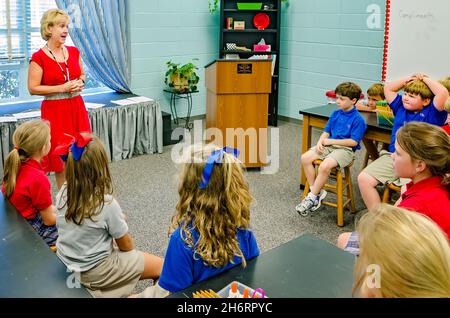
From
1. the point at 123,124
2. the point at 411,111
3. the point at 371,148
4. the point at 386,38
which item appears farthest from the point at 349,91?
the point at 123,124

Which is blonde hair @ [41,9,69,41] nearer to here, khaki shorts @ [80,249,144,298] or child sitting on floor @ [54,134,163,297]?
child sitting on floor @ [54,134,163,297]

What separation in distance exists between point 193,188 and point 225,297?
406mm

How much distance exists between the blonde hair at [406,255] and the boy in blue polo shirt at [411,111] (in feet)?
7.08

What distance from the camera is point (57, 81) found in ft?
12.8

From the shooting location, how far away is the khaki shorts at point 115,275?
2172mm

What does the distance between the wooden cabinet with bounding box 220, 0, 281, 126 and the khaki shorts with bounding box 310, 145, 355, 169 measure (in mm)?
2833

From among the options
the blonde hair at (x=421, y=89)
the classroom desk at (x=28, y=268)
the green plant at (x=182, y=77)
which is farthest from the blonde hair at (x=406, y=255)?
the green plant at (x=182, y=77)

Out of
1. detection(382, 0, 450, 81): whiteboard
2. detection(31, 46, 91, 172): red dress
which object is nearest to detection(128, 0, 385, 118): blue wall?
detection(382, 0, 450, 81): whiteboard

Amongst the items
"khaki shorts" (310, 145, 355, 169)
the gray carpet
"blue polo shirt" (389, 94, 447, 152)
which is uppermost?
"blue polo shirt" (389, 94, 447, 152)

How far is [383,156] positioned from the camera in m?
3.62

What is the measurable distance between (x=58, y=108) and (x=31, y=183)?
1621 mm

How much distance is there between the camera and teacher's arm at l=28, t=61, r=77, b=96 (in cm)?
379

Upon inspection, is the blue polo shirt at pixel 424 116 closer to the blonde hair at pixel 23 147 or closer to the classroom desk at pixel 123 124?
the blonde hair at pixel 23 147
